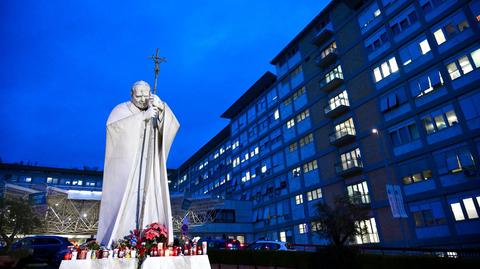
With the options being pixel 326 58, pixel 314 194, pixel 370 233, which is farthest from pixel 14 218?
pixel 326 58

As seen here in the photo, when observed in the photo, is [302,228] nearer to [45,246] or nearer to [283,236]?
[283,236]

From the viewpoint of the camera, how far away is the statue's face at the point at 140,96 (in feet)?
34.4

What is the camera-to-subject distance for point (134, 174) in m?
9.59

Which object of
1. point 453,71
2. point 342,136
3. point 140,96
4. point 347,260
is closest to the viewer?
point 140,96

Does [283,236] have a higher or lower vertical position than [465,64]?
lower

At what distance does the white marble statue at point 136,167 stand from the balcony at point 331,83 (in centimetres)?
3194

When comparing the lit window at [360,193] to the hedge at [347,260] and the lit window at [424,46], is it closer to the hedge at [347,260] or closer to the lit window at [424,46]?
the lit window at [424,46]

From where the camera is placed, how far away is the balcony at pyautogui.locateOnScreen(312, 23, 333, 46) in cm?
4162

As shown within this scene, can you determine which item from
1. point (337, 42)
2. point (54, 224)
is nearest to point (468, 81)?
point (337, 42)

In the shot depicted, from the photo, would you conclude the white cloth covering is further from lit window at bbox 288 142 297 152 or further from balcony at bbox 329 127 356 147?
lit window at bbox 288 142 297 152

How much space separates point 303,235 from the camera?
4153cm

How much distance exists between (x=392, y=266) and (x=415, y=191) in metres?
18.1

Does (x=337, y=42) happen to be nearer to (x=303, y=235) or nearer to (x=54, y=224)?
(x=303, y=235)

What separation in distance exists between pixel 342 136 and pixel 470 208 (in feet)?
46.9
